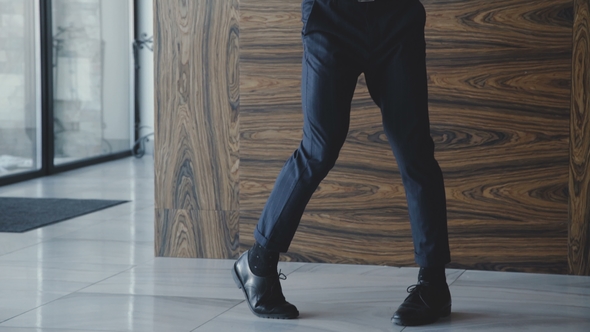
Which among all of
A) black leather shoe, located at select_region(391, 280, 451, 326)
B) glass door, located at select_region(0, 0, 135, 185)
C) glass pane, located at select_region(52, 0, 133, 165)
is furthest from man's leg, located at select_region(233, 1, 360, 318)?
glass pane, located at select_region(52, 0, 133, 165)

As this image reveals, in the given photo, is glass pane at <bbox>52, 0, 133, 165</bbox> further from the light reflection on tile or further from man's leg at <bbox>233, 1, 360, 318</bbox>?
man's leg at <bbox>233, 1, 360, 318</bbox>

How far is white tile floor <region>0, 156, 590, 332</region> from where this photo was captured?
6.00 ft

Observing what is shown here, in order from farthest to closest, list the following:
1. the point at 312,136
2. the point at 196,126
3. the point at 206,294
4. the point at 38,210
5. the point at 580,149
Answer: the point at 38,210 → the point at 196,126 → the point at 580,149 → the point at 206,294 → the point at 312,136

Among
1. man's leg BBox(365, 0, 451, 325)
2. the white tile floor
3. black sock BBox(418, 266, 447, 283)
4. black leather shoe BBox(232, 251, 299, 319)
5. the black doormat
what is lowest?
the black doormat

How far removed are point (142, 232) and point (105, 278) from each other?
78 cm

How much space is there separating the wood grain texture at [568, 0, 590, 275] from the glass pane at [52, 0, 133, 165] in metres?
3.90

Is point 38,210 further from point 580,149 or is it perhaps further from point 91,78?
point 91,78

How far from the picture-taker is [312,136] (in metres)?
1.83

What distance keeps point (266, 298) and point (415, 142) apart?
0.48m

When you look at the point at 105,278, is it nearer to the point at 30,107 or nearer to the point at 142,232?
the point at 142,232

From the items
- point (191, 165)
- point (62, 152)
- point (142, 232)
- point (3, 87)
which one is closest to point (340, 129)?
point (191, 165)

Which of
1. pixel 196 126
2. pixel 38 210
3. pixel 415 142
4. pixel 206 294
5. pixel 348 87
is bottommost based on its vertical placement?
pixel 38 210

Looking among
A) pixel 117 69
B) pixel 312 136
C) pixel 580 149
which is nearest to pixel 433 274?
pixel 312 136

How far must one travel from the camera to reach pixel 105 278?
2289mm
